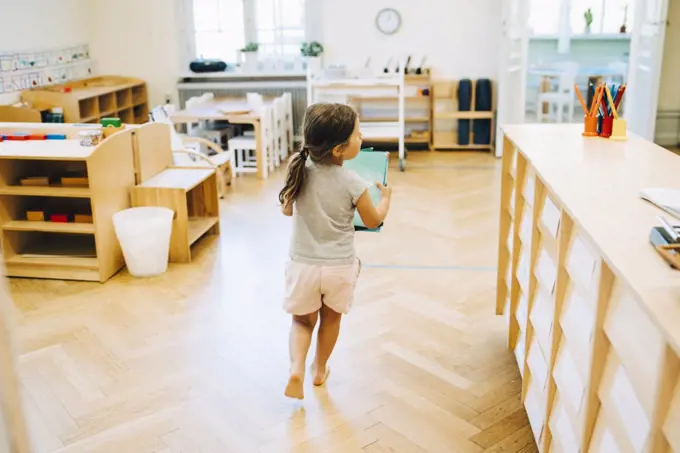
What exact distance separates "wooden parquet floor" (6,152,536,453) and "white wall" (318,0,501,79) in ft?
11.6

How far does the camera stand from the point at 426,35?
766cm

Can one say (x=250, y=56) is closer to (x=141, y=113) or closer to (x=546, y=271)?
(x=141, y=113)

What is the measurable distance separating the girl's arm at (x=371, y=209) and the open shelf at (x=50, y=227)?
6.66 ft

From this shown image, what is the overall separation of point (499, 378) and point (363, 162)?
100 centimetres

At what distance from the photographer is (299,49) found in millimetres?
7945

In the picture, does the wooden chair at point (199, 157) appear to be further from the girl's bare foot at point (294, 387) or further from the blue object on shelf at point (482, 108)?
the girl's bare foot at point (294, 387)

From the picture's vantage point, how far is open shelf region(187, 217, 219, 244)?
4461mm

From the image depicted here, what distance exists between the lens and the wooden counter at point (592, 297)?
131 centimetres

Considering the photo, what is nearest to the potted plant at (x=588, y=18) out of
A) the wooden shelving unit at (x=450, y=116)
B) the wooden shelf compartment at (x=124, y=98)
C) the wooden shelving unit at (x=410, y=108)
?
the wooden shelving unit at (x=450, y=116)

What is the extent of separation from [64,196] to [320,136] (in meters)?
2.30

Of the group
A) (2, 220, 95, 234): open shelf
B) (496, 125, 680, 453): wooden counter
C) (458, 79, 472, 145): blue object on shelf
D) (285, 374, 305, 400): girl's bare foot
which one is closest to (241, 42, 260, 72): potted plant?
(458, 79, 472, 145): blue object on shelf

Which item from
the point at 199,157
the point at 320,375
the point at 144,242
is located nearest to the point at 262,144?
the point at 199,157

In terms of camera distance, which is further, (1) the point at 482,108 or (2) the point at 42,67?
(1) the point at 482,108

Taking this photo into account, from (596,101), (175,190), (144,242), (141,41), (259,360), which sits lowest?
(259,360)
